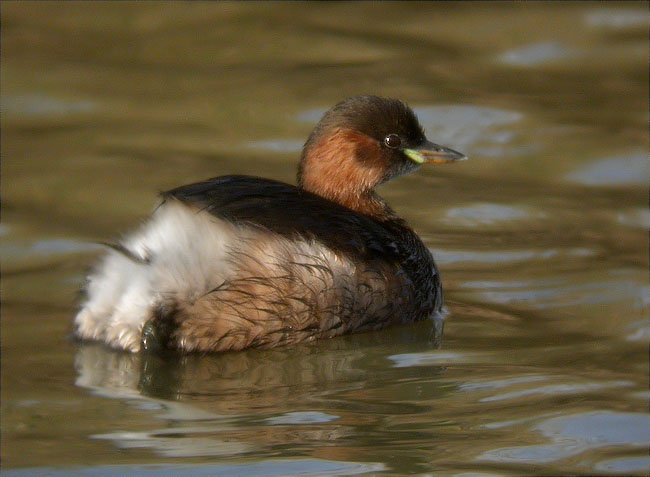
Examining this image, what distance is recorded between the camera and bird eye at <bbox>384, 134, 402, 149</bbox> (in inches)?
233

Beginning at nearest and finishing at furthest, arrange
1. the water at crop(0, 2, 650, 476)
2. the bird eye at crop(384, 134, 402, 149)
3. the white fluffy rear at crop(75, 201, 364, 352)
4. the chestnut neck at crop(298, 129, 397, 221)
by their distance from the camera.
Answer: the water at crop(0, 2, 650, 476) → the white fluffy rear at crop(75, 201, 364, 352) → the chestnut neck at crop(298, 129, 397, 221) → the bird eye at crop(384, 134, 402, 149)

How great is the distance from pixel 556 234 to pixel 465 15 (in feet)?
11.0

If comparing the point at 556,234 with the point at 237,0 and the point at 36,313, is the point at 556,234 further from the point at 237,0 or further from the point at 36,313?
the point at 237,0

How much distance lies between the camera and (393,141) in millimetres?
5938

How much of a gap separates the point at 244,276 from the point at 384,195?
8.01 feet

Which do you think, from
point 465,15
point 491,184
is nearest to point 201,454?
point 491,184

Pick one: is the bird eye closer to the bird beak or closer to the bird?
the bird beak

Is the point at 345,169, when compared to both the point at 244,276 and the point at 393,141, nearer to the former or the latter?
the point at 393,141

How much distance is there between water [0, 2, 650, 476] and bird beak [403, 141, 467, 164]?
1.79 feet

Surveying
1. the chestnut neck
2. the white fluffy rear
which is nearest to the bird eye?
the chestnut neck

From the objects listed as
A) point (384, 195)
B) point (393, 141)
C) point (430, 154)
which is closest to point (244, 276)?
point (393, 141)

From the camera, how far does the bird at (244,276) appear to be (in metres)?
4.94

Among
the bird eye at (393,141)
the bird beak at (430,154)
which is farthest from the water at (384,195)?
the bird eye at (393,141)

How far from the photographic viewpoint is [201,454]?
4043mm
